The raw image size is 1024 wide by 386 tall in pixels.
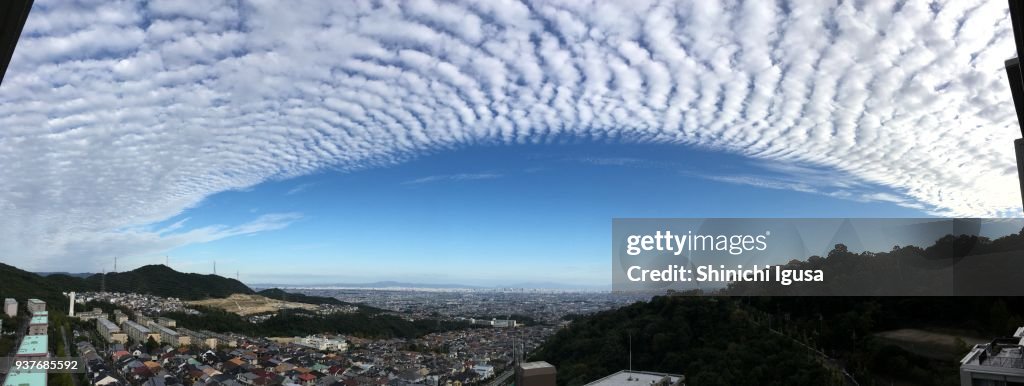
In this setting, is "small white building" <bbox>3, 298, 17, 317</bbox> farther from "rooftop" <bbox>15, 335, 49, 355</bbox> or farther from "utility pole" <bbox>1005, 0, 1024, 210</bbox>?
"utility pole" <bbox>1005, 0, 1024, 210</bbox>

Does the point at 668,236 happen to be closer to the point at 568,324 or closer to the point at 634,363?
the point at 634,363

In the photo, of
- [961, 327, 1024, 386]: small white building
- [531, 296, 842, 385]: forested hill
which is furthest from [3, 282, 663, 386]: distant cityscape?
[961, 327, 1024, 386]: small white building

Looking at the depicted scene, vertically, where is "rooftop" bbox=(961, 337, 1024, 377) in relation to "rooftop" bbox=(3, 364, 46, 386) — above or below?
above

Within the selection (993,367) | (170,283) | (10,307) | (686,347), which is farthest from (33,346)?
(993,367)

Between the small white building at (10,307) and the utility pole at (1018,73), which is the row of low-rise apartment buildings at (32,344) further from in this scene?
the utility pole at (1018,73)

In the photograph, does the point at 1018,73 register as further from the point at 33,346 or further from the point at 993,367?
the point at 33,346

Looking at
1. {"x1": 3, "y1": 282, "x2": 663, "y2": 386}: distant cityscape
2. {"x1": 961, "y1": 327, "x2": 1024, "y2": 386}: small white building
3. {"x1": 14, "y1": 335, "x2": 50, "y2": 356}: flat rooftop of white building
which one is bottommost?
{"x1": 3, "y1": 282, "x2": 663, "y2": 386}: distant cityscape

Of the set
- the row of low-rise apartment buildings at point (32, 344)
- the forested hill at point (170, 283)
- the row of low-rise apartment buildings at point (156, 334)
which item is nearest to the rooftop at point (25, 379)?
the row of low-rise apartment buildings at point (32, 344)
